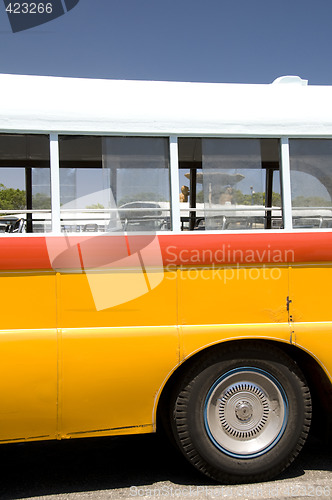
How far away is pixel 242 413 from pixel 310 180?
6.01ft

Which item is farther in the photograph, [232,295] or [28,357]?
[232,295]

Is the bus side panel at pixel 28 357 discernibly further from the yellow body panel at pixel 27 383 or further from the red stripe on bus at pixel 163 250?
the red stripe on bus at pixel 163 250

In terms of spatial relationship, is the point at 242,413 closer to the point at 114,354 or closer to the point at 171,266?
the point at 114,354

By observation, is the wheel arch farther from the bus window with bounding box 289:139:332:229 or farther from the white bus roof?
the white bus roof

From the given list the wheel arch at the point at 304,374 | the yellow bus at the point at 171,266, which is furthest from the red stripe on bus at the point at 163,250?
the wheel arch at the point at 304,374

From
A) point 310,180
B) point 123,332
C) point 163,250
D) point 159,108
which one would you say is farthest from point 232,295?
point 159,108

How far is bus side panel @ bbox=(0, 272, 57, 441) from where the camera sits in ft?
11.7

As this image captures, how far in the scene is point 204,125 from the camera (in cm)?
394

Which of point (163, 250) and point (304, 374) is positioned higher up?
point (163, 250)

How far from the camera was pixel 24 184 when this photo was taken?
4254 mm

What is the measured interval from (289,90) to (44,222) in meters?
2.12

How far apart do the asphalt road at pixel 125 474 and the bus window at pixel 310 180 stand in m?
1.91

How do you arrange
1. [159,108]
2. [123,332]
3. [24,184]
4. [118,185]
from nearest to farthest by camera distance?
1. [123,332]
2. [159,108]
3. [118,185]
4. [24,184]

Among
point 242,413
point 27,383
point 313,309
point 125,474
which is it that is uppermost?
point 313,309
